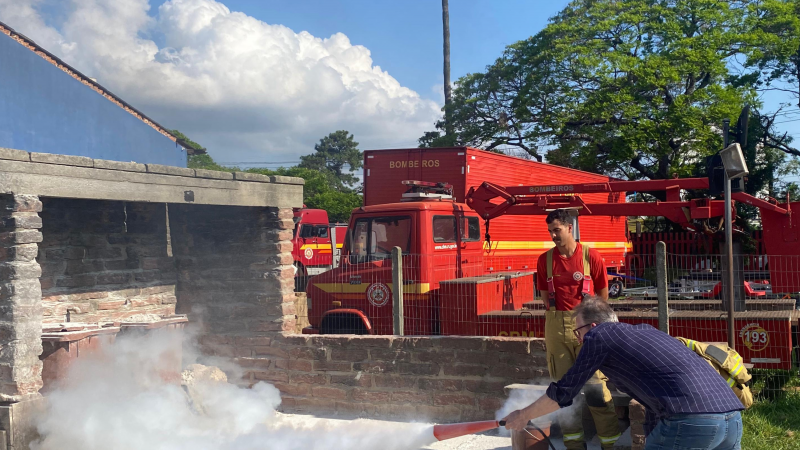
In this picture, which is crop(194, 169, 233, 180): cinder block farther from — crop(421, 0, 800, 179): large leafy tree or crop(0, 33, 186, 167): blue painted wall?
crop(421, 0, 800, 179): large leafy tree

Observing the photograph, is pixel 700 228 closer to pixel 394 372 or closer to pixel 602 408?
pixel 394 372

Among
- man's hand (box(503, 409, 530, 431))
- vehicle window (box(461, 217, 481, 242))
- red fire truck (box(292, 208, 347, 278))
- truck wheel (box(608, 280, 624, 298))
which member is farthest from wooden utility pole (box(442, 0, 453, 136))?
man's hand (box(503, 409, 530, 431))

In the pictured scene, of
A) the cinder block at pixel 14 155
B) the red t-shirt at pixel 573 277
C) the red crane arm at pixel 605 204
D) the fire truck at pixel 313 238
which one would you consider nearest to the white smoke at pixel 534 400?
the red t-shirt at pixel 573 277

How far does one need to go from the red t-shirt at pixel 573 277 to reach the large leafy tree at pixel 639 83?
1661cm

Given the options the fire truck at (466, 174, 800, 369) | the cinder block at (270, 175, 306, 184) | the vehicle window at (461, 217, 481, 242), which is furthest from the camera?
→ the vehicle window at (461, 217, 481, 242)

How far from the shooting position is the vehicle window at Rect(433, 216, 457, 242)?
28.2 ft

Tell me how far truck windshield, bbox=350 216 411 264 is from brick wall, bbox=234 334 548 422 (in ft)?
5.56

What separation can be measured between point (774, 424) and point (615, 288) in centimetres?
989

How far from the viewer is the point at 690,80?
21.5 m

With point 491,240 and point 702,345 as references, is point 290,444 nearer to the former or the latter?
point 702,345

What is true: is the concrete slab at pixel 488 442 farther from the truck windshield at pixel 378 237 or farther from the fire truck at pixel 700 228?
the truck windshield at pixel 378 237

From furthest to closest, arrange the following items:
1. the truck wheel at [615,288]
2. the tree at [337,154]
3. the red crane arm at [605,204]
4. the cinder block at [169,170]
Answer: the tree at [337,154] → the truck wheel at [615,288] → the red crane arm at [605,204] → the cinder block at [169,170]

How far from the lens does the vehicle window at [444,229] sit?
860cm

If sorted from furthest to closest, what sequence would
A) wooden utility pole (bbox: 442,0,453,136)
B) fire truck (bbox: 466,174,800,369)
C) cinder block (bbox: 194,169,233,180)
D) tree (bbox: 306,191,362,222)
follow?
tree (bbox: 306,191,362,222) < wooden utility pole (bbox: 442,0,453,136) < cinder block (bbox: 194,169,233,180) < fire truck (bbox: 466,174,800,369)
